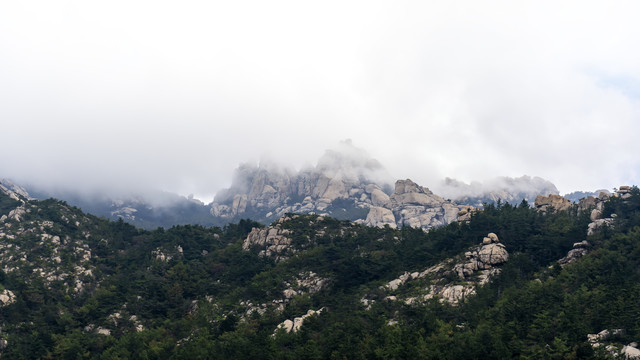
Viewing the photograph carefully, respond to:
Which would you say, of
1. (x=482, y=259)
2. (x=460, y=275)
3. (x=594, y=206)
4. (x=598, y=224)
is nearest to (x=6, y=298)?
(x=460, y=275)

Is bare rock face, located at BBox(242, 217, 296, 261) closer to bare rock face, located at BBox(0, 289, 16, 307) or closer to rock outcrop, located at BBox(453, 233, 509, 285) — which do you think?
rock outcrop, located at BBox(453, 233, 509, 285)

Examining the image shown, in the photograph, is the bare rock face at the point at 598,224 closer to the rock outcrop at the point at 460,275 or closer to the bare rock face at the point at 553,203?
the rock outcrop at the point at 460,275

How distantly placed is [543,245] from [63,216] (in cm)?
14223

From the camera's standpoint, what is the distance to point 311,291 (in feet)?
339

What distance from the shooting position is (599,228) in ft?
314

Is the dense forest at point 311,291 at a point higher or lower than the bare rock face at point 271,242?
lower

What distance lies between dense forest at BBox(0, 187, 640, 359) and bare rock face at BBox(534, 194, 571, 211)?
22.6 ft

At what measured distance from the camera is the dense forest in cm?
6397

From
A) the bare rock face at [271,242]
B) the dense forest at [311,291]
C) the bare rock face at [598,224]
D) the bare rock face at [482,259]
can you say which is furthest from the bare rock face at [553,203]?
the bare rock face at [271,242]

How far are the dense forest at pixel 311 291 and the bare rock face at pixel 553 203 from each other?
22.6ft

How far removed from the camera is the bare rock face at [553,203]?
127938 millimetres

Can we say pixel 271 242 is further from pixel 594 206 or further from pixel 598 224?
pixel 594 206

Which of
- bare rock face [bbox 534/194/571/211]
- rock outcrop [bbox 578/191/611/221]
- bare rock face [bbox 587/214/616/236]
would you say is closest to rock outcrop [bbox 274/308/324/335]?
bare rock face [bbox 587/214/616/236]

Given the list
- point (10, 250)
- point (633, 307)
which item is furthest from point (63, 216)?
point (633, 307)
